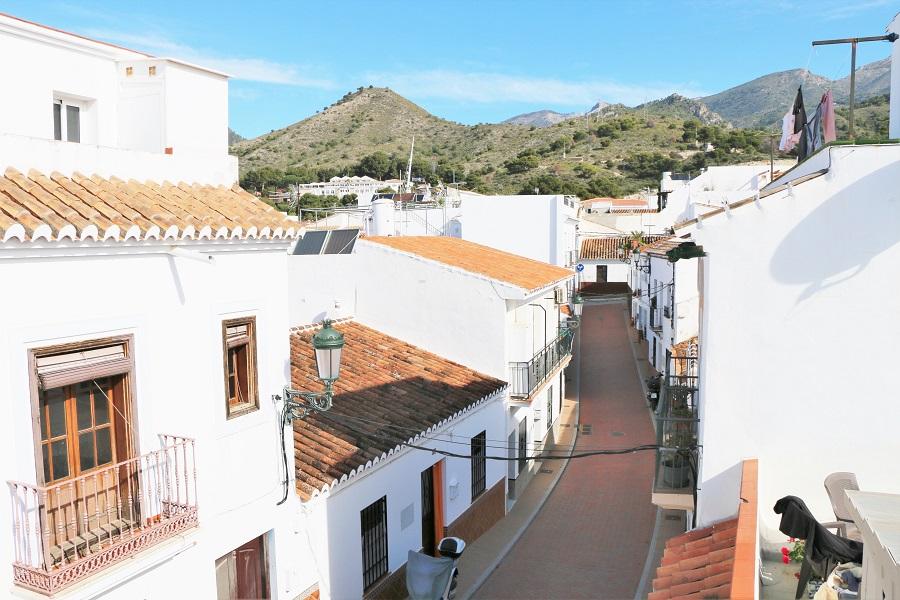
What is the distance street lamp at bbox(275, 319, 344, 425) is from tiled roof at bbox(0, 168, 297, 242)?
134 cm

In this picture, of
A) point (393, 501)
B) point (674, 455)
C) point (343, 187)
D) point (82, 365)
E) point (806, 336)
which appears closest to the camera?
point (82, 365)

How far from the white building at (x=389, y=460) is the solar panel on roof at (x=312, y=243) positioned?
7.68 ft

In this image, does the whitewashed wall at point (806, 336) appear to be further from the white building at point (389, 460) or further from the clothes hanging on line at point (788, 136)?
the white building at point (389, 460)

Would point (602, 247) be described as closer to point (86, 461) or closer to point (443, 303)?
point (443, 303)

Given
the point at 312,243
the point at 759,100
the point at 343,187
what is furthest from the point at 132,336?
the point at 759,100

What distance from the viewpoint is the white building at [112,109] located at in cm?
785

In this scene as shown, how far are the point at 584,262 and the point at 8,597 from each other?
50.2 m

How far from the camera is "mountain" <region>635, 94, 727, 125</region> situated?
14221cm

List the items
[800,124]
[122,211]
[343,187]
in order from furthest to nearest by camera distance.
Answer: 1. [343,187]
2. [800,124]
3. [122,211]

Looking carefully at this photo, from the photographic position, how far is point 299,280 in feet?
66.8

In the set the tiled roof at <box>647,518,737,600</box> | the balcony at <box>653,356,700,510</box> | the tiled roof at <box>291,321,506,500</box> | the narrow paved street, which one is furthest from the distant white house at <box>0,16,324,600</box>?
the narrow paved street

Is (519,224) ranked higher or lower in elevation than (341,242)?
higher

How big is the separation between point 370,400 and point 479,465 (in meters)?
3.96

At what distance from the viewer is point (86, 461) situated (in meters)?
7.08
